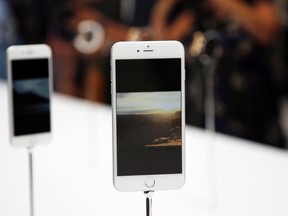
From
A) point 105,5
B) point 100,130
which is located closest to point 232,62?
point 100,130

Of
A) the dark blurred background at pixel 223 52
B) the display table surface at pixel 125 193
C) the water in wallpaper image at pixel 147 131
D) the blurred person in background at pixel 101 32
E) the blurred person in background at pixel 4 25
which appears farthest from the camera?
the blurred person in background at pixel 4 25

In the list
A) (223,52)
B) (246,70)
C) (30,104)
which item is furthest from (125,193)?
(223,52)

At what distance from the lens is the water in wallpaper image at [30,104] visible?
209 centimetres

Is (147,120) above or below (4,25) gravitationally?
below

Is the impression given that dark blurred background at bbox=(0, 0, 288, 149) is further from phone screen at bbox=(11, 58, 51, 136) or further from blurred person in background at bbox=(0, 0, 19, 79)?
phone screen at bbox=(11, 58, 51, 136)

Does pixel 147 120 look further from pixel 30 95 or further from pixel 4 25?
pixel 4 25

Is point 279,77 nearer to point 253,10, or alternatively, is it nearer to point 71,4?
point 253,10

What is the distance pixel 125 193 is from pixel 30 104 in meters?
0.81

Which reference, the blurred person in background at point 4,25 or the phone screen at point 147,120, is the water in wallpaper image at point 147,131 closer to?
the phone screen at point 147,120

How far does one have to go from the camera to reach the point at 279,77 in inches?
180

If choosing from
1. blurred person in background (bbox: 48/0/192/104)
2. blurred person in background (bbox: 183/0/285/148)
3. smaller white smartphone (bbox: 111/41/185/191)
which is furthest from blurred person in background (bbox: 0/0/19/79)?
smaller white smartphone (bbox: 111/41/185/191)

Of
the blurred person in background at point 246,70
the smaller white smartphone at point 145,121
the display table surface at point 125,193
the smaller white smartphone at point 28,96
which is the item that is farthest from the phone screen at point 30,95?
the blurred person in background at point 246,70

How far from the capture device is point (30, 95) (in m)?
2.09

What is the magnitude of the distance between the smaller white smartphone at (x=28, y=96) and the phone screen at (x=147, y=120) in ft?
1.39
